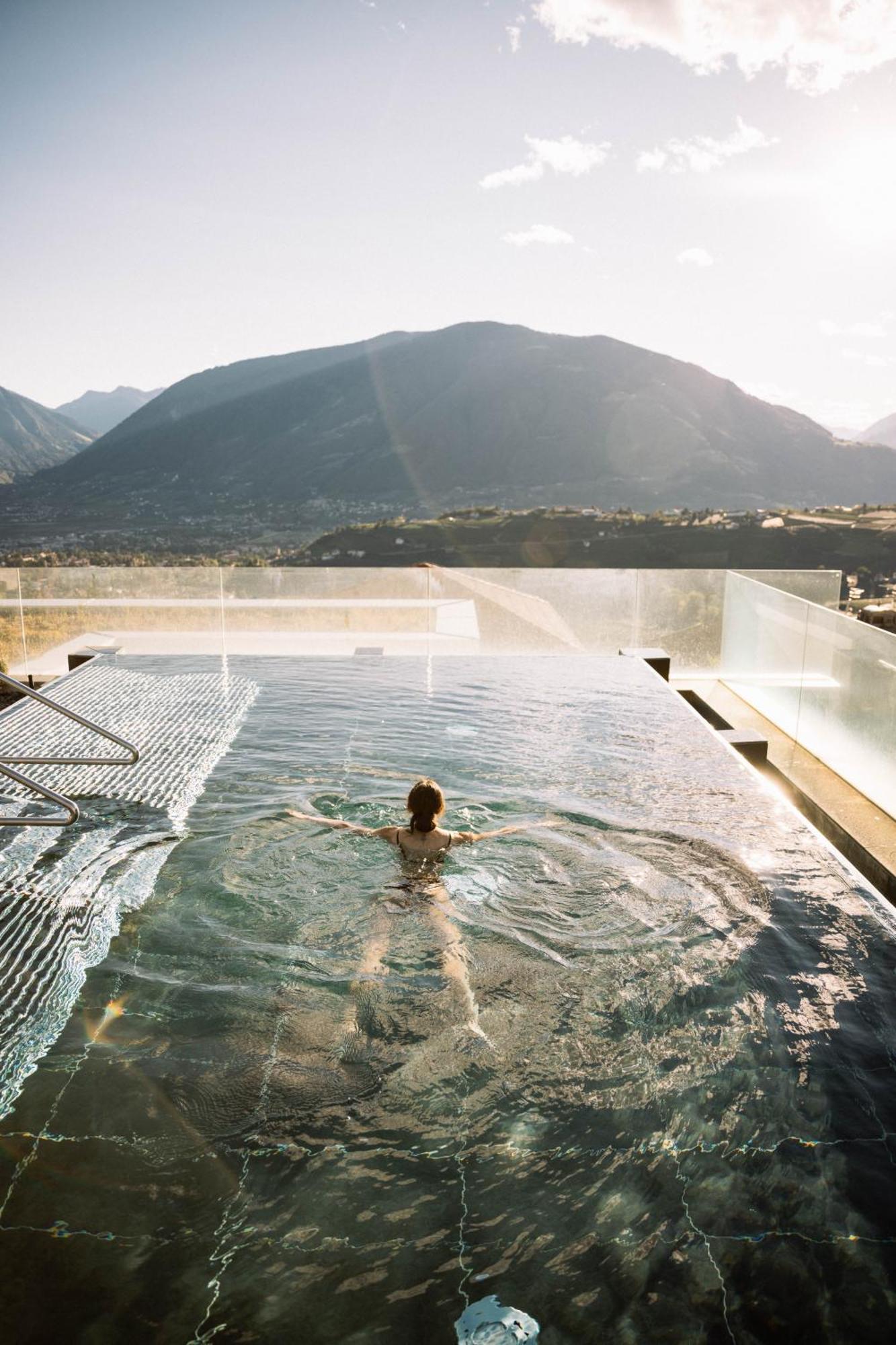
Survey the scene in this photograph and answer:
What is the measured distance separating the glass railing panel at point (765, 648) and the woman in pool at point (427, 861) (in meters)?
4.15

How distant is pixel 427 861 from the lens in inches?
185

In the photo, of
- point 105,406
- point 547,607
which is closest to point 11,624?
point 547,607

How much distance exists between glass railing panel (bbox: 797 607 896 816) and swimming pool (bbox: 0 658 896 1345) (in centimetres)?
156

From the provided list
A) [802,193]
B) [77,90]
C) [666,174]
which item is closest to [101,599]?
[77,90]

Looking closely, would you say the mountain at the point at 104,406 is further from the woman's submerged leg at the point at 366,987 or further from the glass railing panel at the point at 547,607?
the woman's submerged leg at the point at 366,987

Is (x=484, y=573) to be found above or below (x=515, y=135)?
below

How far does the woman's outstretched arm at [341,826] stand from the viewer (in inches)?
194

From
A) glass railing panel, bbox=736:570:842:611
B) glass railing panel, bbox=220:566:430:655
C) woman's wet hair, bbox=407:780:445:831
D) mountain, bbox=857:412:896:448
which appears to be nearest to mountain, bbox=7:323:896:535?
glass railing panel, bbox=220:566:430:655

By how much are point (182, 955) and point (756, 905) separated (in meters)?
2.41

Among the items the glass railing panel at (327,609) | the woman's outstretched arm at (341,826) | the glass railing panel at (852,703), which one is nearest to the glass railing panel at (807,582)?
the glass railing panel at (852,703)

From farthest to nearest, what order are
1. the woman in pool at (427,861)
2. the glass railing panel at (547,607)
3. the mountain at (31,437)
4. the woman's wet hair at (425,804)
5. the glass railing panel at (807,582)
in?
the mountain at (31,437)
the glass railing panel at (547,607)
the glass railing panel at (807,582)
the woman's wet hair at (425,804)
the woman in pool at (427,861)

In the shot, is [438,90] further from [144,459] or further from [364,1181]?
[144,459]

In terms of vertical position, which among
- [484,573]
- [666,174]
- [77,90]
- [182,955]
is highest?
[666,174]

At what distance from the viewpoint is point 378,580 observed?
1188 cm
